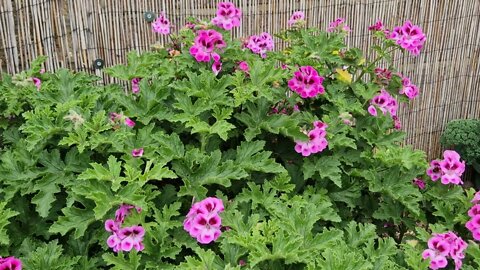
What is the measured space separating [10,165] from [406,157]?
148 centimetres

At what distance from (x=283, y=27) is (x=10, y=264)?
2497 mm

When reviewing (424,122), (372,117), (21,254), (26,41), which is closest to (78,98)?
(21,254)

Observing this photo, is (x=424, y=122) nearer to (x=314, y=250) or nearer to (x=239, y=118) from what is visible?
(x=239, y=118)

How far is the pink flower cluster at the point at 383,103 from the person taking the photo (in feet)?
8.30

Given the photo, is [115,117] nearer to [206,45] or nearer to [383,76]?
[206,45]

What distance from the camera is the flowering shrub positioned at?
6.15 ft

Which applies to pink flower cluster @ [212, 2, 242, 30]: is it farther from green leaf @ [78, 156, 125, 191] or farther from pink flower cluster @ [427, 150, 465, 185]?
pink flower cluster @ [427, 150, 465, 185]

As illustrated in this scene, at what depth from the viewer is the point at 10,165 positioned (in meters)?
2.14

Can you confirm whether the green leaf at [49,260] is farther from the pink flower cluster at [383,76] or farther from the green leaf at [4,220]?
the pink flower cluster at [383,76]

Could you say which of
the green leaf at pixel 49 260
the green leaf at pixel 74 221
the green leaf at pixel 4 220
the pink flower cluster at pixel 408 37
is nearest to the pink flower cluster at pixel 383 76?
the pink flower cluster at pixel 408 37

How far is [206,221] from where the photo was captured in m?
1.85

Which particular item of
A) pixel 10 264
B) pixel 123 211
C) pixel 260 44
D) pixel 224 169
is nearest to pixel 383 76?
pixel 260 44

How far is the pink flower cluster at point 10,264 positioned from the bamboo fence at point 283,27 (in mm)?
1523

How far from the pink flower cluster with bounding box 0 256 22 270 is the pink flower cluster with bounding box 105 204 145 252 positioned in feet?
0.93
